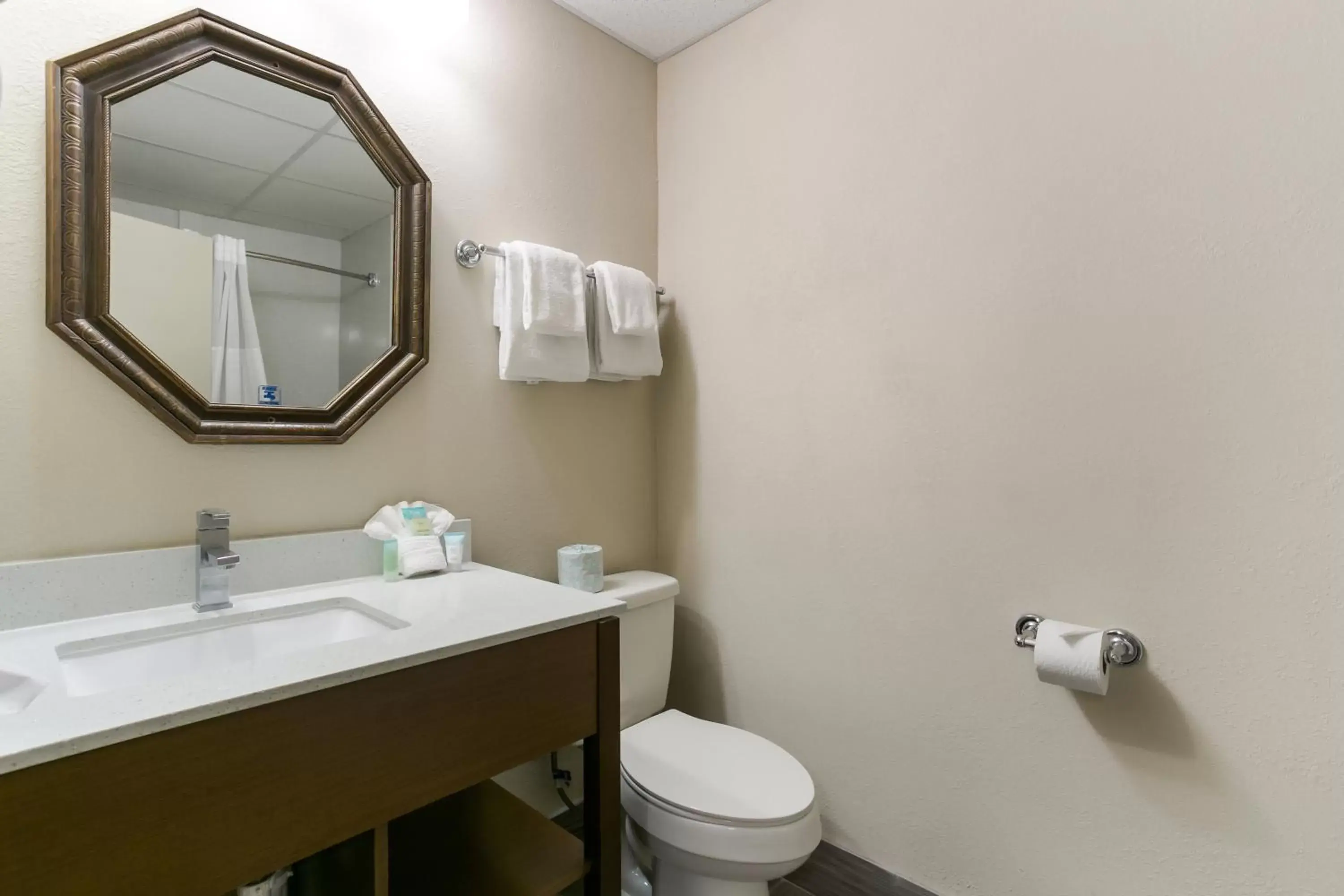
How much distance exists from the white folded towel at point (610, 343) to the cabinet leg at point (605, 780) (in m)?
0.83

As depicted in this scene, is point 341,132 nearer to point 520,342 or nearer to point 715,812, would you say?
point 520,342

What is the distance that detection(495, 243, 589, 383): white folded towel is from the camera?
4.96 ft

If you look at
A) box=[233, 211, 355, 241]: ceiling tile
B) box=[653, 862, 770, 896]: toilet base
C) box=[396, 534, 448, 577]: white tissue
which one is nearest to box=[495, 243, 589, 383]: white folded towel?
box=[233, 211, 355, 241]: ceiling tile

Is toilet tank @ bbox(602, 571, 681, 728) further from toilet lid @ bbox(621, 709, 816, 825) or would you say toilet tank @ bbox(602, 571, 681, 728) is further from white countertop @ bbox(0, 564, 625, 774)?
white countertop @ bbox(0, 564, 625, 774)

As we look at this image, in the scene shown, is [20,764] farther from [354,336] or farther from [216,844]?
[354,336]

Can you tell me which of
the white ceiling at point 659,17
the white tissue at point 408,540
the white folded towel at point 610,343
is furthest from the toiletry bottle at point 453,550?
the white ceiling at point 659,17

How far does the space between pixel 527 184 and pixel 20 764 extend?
4.80ft

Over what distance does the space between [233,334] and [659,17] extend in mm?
1393

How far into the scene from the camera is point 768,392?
1.72 meters

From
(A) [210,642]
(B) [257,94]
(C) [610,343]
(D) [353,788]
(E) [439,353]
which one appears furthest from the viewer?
(C) [610,343]

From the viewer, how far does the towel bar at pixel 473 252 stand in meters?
1.50

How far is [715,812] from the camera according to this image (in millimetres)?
1166

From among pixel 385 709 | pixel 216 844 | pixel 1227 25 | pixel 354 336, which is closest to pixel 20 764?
pixel 216 844

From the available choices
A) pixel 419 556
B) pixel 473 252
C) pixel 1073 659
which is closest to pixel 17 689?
pixel 419 556
